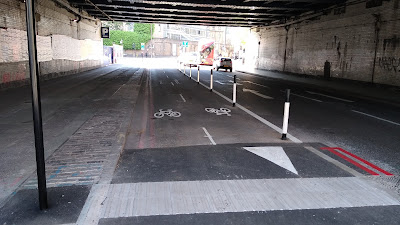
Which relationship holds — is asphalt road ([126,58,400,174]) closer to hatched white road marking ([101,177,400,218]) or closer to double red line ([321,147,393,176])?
double red line ([321,147,393,176])

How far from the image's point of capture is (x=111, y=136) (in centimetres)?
677

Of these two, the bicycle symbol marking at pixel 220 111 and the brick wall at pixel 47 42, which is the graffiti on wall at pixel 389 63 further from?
the brick wall at pixel 47 42

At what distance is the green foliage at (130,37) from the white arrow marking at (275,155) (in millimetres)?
85516

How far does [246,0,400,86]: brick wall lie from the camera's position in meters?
17.7

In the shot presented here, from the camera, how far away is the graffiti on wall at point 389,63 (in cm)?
1717

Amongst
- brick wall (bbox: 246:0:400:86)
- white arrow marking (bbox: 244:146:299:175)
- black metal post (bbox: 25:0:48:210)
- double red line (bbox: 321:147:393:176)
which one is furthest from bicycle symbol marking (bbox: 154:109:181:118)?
brick wall (bbox: 246:0:400:86)

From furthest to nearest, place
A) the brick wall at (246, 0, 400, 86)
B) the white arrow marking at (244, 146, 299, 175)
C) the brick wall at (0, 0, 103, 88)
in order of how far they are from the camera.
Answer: the brick wall at (246, 0, 400, 86) → the brick wall at (0, 0, 103, 88) → the white arrow marking at (244, 146, 299, 175)

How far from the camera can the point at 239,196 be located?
412 centimetres

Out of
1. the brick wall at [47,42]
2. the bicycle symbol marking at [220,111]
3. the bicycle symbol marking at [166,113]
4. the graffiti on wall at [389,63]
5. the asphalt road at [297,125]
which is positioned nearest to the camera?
the asphalt road at [297,125]

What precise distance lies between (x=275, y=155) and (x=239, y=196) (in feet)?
6.60

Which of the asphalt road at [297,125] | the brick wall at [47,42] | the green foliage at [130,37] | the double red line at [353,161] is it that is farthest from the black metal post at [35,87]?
the green foliage at [130,37]

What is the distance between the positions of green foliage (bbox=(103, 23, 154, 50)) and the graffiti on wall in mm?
76993

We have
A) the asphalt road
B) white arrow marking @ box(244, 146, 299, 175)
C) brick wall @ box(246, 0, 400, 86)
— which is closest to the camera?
white arrow marking @ box(244, 146, 299, 175)

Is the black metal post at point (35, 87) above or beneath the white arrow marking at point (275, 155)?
above
